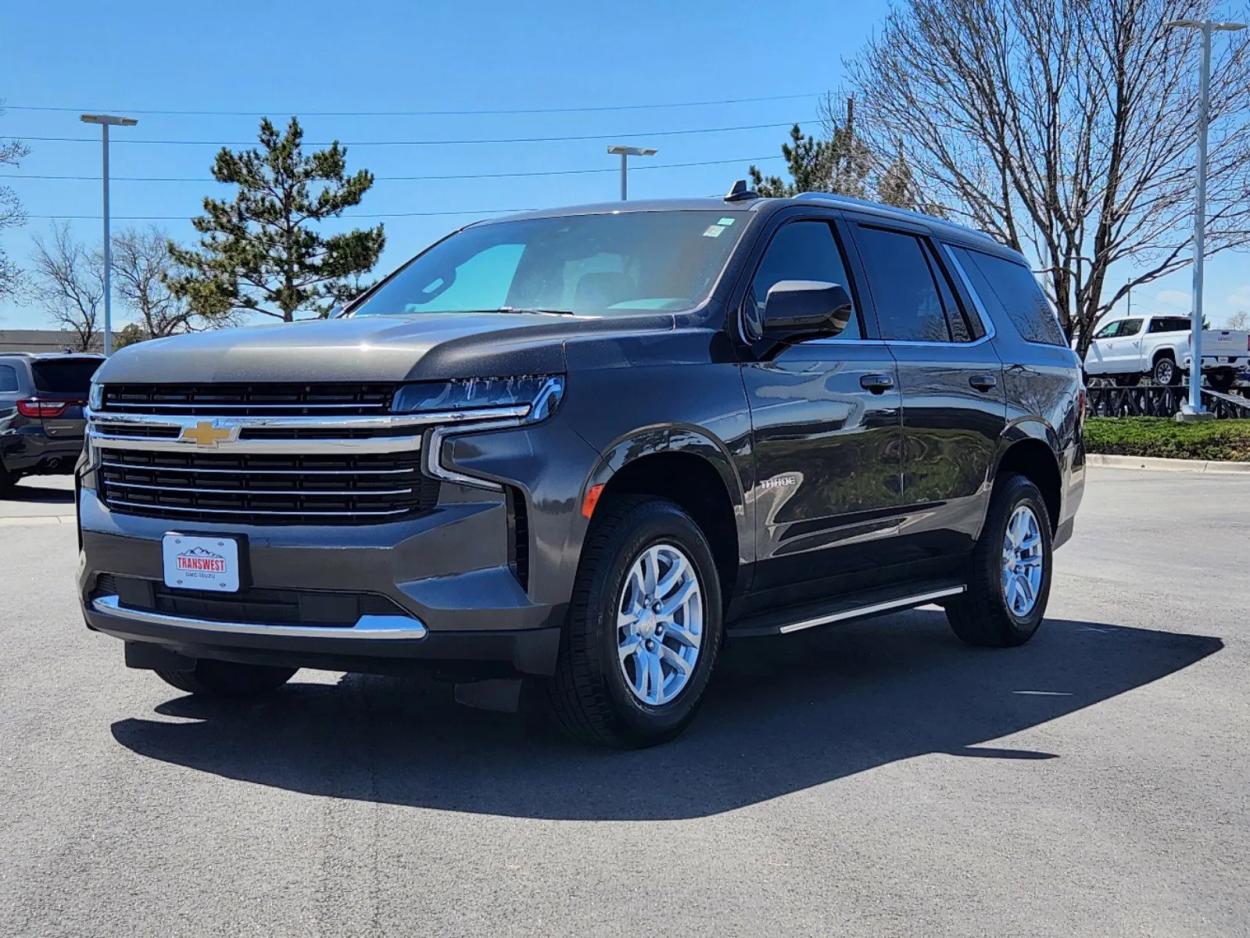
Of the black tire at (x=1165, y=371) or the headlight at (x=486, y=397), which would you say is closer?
the headlight at (x=486, y=397)

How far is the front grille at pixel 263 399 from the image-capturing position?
4402 mm

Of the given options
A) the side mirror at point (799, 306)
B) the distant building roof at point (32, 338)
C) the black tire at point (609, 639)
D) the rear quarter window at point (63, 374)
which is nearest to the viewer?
the black tire at point (609, 639)

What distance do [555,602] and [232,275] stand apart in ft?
144

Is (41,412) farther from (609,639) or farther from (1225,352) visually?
(1225,352)

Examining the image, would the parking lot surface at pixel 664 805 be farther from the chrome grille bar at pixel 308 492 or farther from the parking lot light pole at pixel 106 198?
the parking lot light pole at pixel 106 198

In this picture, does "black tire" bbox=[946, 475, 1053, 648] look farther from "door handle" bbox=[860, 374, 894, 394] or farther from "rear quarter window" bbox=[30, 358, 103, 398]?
"rear quarter window" bbox=[30, 358, 103, 398]

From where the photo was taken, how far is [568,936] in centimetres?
329

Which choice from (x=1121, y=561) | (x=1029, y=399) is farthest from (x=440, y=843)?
(x=1121, y=561)

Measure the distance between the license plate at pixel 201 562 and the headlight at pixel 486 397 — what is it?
0.73 metres

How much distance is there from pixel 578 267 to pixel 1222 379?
31473mm

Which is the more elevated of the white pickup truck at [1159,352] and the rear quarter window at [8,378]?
the white pickup truck at [1159,352]

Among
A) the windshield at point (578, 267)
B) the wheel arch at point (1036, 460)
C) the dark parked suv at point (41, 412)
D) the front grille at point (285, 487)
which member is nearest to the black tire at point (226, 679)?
the front grille at point (285, 487)

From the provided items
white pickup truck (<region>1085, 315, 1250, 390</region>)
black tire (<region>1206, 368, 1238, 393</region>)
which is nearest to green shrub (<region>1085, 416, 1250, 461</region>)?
white pickup truck (<region>1085, 315, 1250, 390</region>)

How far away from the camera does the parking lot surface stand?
348 cm
